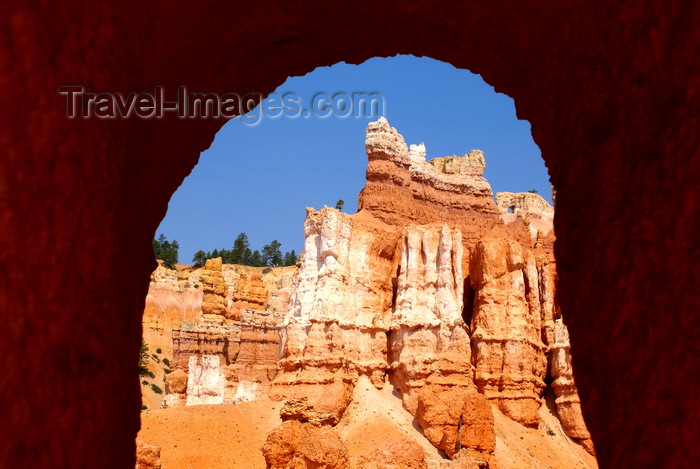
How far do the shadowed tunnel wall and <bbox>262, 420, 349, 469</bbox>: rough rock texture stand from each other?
1144cm

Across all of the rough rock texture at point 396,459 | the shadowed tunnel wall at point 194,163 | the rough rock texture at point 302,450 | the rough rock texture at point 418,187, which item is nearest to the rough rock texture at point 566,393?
the rough rock texture at point 418,187

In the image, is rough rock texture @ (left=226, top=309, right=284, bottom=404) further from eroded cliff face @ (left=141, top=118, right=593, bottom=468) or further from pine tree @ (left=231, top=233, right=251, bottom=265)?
pine tree @ (left=231, top=233, right=251, bottom=265)

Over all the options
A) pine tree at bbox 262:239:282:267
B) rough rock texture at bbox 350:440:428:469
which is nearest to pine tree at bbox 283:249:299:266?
pine tree at bbox 262:239:282:267

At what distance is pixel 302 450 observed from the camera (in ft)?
53.9

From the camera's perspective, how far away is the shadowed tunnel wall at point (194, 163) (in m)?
3.29

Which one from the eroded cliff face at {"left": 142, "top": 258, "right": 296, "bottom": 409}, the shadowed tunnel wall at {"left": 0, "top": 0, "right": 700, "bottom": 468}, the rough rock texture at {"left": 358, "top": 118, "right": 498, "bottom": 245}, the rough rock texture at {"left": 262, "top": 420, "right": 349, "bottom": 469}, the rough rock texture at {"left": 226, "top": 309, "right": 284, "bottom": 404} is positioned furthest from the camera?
the rough rock texture at {"left": 358, "top": 118, "right": 498, "bottom": 245}

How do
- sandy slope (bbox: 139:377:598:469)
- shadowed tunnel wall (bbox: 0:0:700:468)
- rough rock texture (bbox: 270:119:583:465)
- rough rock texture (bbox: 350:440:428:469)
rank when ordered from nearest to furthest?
shadowed tunnel wall (bbox: 0:0:700:468)
rough rock texture (bbox: 350:440:428:469)
sandy slope (bbox: 139:377:598:469)
rough rock texture (bbox: 270:119:583:465)

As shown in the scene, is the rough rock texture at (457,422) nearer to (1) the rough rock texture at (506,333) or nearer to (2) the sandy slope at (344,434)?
(2) the sandy slope at (344,434)

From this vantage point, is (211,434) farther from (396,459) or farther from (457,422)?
(396,459)

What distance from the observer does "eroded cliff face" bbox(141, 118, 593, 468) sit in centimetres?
3175

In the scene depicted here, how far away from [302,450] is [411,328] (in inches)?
737

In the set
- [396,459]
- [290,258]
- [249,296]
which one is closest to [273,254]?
[290,258]

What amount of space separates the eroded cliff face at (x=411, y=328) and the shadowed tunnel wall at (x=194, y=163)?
2206cm

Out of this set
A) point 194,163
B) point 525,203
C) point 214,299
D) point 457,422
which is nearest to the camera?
point 194,163
